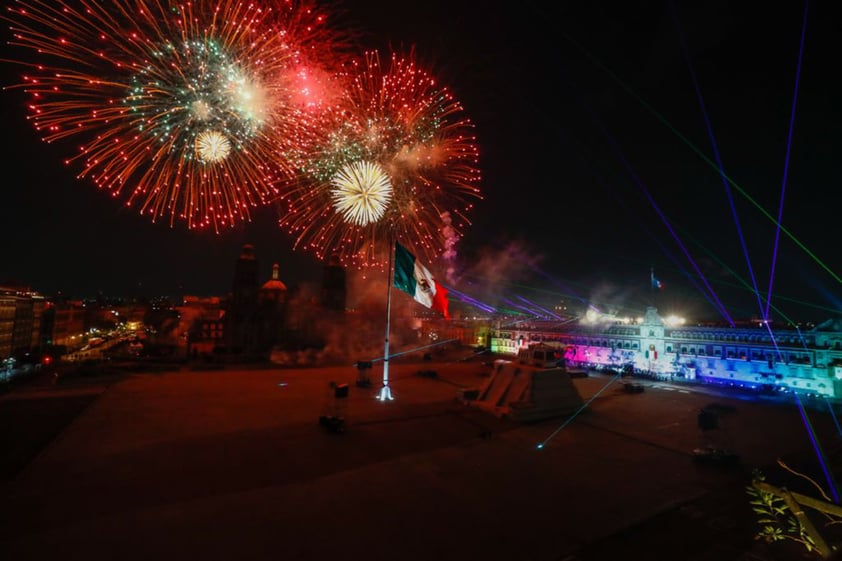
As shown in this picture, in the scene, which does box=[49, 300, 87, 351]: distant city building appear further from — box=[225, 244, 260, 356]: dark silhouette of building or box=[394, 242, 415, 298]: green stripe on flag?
box=[394, 242, 415, 298]: green stripe on flag

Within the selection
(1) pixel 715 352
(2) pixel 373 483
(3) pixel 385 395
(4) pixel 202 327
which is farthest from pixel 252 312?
(1) pixel 715 352

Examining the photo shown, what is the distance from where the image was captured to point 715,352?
1229 inches

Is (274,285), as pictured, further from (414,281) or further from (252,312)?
(414,281)

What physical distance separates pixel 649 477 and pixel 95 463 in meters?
16.8

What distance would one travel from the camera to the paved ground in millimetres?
7969

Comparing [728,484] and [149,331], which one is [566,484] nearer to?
[728,484]

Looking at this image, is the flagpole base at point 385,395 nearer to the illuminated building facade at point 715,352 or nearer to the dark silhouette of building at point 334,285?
the illuminated building facade at point 715,352

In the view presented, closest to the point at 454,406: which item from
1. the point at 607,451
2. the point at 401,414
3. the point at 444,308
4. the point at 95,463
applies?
the point at 401,414

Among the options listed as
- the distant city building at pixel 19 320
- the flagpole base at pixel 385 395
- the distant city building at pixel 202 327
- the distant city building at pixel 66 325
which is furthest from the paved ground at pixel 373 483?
the distant city building at pixel 66 325

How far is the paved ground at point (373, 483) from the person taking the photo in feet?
26.1

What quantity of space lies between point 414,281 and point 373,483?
436 inches

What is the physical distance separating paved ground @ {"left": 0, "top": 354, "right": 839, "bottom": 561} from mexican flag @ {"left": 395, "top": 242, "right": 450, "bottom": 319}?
560 centimetres

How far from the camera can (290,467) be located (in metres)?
11.7

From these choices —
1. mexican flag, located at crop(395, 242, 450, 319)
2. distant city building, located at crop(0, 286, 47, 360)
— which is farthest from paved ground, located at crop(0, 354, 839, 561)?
distant city building, located at crop(0, 286, 47, 360)
